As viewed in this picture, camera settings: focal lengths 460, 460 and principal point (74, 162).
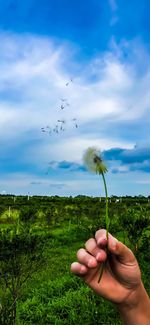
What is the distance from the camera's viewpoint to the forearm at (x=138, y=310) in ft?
8.23

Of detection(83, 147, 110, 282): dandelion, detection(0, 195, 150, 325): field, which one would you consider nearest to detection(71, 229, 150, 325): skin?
detection(83, 147, 110, 282): dandelion

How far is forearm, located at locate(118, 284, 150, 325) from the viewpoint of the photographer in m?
2.51

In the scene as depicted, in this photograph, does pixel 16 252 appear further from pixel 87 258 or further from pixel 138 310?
pixel 87 258

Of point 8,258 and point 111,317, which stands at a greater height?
point 8,258

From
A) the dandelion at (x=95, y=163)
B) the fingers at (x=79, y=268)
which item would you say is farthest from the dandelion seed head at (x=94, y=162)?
the fingers at (x=79, y=268)

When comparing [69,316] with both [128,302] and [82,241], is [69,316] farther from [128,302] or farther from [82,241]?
[82,241]

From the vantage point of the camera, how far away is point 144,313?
2566mm

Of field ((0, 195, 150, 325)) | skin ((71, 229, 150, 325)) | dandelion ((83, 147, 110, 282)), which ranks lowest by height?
field ((0, 195, 150, 325))

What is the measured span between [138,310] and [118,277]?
31 cm

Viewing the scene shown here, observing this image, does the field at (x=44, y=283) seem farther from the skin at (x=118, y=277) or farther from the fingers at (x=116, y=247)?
the fingers at (x=116, y=247)

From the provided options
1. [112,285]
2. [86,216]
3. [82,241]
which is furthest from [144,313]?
[86,216]

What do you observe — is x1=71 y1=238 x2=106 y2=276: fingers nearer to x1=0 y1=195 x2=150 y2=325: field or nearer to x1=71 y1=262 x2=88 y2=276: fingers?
x1=71 y1=262 x2=88 y2=276: fingers

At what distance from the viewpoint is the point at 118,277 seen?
2.38m

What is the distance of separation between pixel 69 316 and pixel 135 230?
4.19 metres
